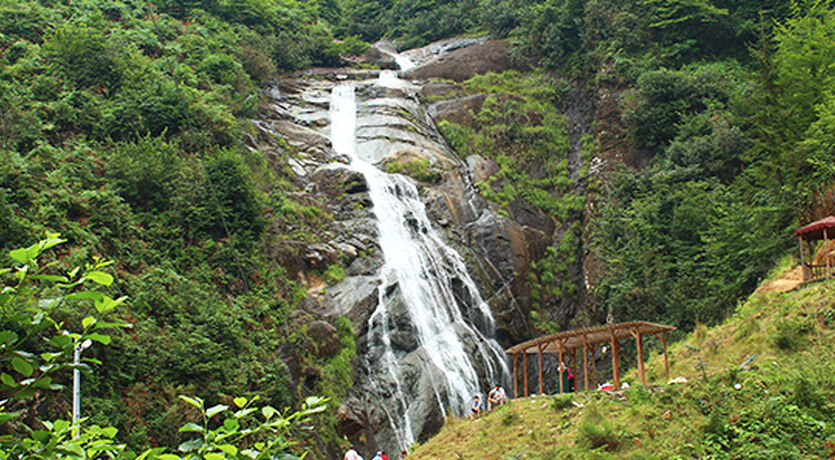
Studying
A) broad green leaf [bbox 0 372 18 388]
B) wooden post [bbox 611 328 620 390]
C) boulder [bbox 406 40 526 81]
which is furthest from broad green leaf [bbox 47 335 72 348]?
boulder [bbox 406 40 526 81]

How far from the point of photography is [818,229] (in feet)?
49.6

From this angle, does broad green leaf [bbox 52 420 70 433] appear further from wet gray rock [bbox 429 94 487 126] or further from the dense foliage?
wet gray rock [bbox 429 94 487 126]

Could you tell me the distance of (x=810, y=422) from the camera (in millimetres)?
8891

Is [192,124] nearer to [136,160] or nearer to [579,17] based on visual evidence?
[136,160]

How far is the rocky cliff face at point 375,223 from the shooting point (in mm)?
18641

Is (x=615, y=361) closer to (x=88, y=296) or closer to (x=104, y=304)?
(x=104, y=304)

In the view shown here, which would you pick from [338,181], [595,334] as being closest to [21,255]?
[595,334]

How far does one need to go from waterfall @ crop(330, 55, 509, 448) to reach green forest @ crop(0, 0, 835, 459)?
4.92 ft

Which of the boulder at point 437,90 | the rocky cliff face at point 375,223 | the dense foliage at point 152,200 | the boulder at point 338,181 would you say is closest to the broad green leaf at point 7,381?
the dense foliage at point 152,200

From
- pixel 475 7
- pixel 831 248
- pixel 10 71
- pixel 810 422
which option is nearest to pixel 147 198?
pixel 10 71

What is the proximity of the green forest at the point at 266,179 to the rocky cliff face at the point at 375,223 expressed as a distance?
0.71 meters

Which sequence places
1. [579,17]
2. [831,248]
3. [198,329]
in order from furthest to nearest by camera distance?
[579,17], [831,248], [198,329]

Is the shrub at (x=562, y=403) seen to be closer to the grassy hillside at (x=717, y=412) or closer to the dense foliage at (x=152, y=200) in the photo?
the grassy hillside at (x=717, y=412)

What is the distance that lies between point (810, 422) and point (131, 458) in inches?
377
